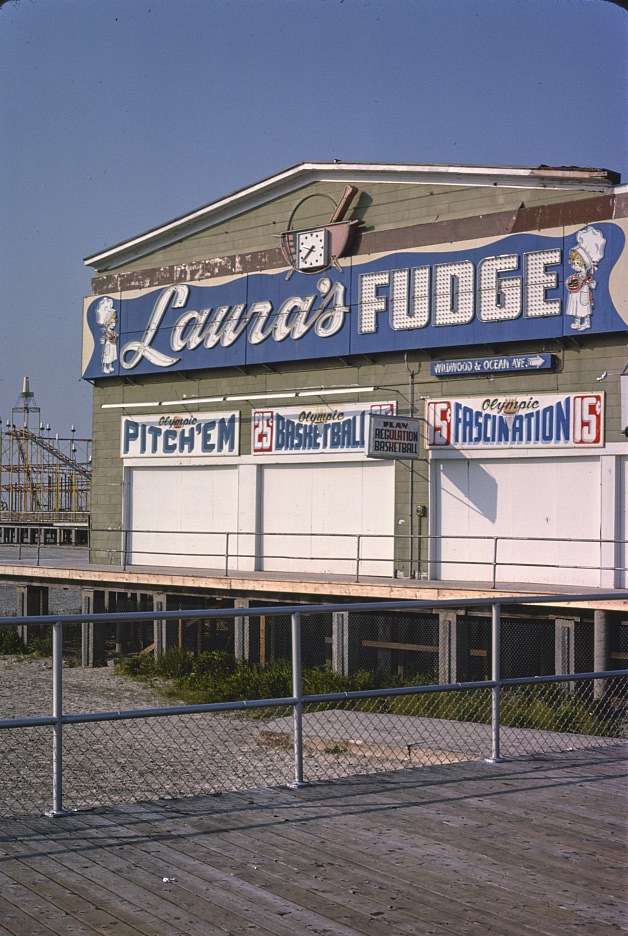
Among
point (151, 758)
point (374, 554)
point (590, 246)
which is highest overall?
point (590, 246)

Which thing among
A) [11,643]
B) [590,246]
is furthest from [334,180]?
[11,643]

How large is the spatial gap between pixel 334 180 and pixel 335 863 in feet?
64.7

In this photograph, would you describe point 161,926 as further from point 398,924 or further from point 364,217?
point 364,217

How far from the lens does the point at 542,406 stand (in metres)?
20.2

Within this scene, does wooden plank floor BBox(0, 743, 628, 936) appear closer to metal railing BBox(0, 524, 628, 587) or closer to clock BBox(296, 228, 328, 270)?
metal railing BBox(0, 524, 628, 587)

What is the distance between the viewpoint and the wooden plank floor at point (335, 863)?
483 cm

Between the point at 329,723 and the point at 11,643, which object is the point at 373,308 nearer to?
the point at 329,723

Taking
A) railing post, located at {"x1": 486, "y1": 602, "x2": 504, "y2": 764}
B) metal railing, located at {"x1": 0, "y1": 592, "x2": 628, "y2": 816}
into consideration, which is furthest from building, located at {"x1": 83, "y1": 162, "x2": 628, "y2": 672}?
railing post, located at {"x1": 486, "y1": 602, "x2": 504, "y2": 764}

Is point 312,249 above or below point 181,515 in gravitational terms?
above

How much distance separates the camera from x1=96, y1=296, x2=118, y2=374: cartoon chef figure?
27.1m

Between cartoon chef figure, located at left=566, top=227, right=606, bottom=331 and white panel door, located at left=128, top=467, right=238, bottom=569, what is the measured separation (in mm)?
9144

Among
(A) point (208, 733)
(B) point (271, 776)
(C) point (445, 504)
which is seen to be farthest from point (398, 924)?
(C) point (445, 504)

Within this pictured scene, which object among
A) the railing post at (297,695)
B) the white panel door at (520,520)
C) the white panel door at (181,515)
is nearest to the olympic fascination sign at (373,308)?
the white panel door at (520,520)

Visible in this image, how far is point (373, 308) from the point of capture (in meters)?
22.6
